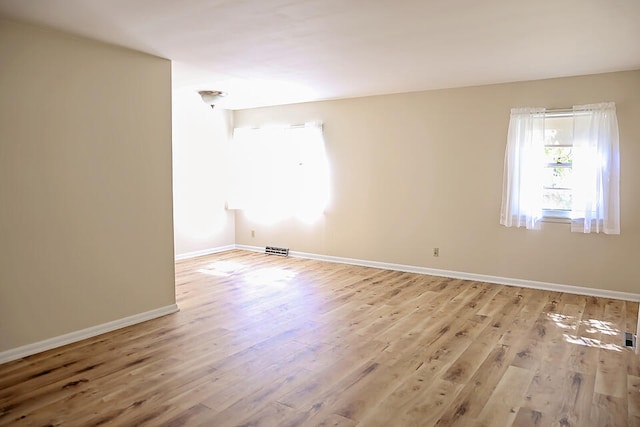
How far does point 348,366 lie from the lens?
3119 mm

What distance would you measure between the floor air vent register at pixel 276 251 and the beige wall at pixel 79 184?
9.91 feet

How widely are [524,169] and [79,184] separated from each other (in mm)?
4484

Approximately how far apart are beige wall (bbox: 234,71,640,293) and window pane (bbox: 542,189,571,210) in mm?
259

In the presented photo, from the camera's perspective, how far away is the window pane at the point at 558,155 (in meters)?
5.04

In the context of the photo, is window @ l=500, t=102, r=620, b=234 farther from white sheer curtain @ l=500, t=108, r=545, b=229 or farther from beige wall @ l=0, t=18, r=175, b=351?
beige wall @ l=0, t=18, r=175, b=351

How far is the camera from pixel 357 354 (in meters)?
3.33

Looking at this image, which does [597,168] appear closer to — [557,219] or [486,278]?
[557,219]

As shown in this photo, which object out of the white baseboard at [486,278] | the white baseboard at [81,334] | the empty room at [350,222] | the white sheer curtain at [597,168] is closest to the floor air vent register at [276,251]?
the white baseboard at [486,278]

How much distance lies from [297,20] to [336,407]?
8.11ft

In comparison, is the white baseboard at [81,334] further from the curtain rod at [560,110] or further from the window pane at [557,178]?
the curtain rod at [560,110]

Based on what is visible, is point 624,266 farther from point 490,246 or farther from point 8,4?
point 8,4

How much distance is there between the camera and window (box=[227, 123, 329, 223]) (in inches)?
265

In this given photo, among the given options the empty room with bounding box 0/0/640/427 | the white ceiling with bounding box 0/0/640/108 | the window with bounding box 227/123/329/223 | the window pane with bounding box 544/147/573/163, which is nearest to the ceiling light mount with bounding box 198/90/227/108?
the empty room with bounding box 0/0/640/427

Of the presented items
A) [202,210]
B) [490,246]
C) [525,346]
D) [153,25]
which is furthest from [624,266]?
[202,210]
